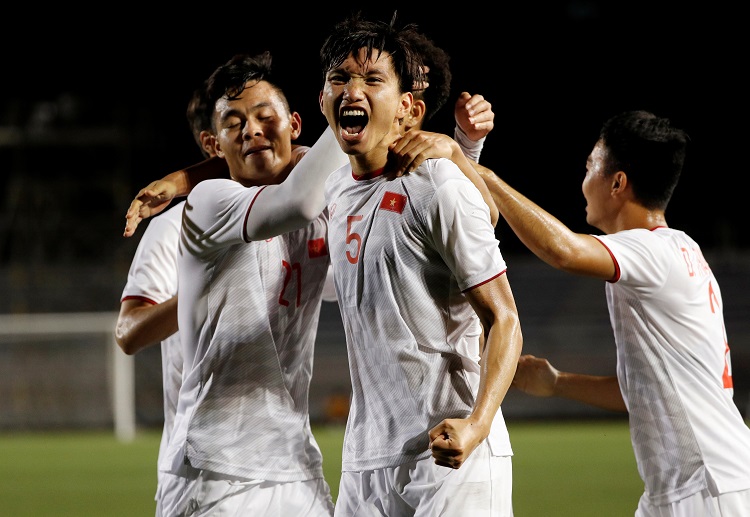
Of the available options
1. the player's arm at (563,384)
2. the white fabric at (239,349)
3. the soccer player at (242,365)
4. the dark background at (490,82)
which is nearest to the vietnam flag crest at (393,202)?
the soccer player at (242,365)

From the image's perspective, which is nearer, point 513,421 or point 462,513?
point 462,513

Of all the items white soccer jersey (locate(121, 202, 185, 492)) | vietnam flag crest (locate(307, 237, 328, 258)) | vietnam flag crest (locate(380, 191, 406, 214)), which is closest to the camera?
vietnam flag crest (locate(380, 191, 406, 214))

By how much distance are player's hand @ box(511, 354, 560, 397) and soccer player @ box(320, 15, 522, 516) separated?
46.8 inches

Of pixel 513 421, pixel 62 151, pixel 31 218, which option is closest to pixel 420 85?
pixel 513 421

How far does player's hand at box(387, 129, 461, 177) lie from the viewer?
3.20 m

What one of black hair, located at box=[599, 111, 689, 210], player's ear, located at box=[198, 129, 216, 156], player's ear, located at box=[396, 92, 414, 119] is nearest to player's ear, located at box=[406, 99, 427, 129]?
player's ear, located at box=[396, 92, 414, 119]

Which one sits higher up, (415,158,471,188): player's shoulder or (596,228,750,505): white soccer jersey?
(415,158,471,188): player's shoulder

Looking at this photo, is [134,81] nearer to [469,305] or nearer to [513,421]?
[513,421]

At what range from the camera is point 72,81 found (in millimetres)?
23828

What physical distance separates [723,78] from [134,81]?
13.0m

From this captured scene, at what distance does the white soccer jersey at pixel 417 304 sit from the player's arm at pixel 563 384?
1.23 m

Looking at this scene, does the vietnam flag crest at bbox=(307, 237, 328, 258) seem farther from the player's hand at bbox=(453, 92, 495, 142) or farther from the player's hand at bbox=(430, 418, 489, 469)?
the player's hand at bbox=(430, 418, 489, 469)

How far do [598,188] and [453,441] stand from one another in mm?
1994

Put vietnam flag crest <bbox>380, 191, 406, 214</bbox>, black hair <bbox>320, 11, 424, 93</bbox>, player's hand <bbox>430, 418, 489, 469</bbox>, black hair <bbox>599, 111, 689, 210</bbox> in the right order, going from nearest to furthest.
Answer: player's hand <bbox>430, 418, 489, 469</bbox> → vietnam flag crest <bbox>380, 191, 406, 214</bbox> → black hair <bbox>320, 11, 424, 93</bbox> → black hair <bbox>599, 111, 689, 210</bbox>
